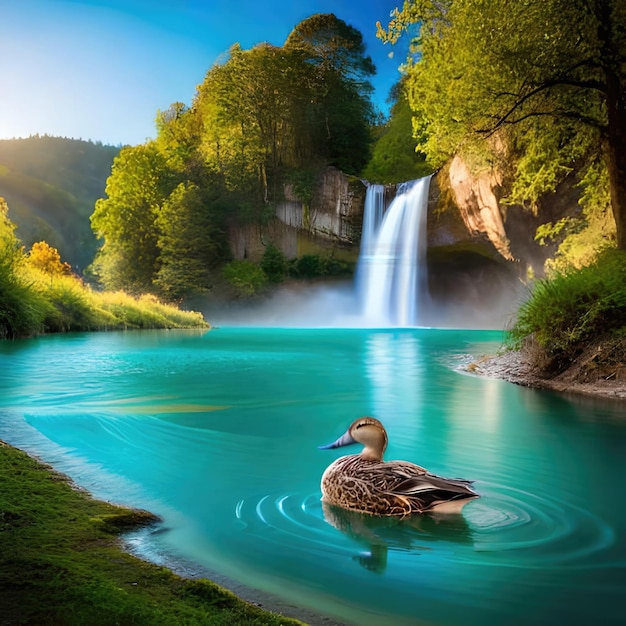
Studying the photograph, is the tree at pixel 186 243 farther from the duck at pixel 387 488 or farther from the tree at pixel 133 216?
the duck at pixel 387 488

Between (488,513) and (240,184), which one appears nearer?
(488,513)

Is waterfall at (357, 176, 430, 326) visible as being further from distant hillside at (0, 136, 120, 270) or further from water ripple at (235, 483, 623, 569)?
distant hillside at (0, 136, 120, 270)

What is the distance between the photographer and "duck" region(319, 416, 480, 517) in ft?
11.9

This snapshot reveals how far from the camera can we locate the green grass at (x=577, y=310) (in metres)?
9.41

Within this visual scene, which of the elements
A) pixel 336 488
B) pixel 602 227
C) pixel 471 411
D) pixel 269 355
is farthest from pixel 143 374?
pixel 602 227

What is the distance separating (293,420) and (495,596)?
488cm

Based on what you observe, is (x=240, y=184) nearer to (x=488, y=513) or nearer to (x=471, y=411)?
(x=471, y=411)

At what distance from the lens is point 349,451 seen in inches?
235

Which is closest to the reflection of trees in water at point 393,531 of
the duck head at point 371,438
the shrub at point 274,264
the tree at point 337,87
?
the duck head at point 371,438

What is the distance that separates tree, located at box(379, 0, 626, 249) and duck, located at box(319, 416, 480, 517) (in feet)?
32.4

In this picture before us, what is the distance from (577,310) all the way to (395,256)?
90.4 feet

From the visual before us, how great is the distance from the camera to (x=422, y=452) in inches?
232

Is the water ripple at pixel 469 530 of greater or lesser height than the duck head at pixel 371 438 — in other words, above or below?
below

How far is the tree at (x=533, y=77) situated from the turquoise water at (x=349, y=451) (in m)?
6.24
